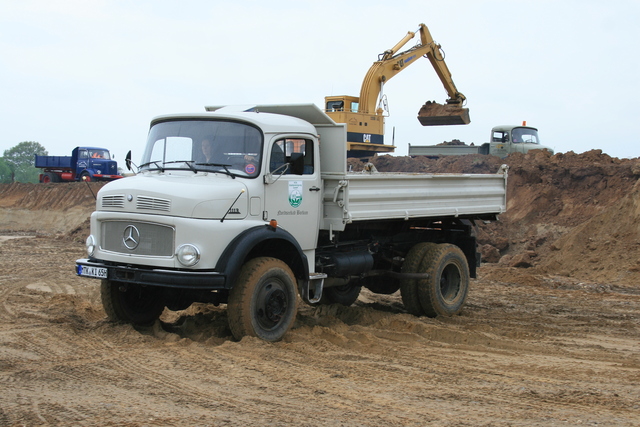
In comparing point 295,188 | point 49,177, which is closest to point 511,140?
point 295,188

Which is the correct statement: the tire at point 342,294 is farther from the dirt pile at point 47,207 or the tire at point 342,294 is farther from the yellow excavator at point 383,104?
the dirt pile at point 47,207

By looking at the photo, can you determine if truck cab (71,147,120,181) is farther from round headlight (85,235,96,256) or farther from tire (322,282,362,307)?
round headlight (85,235,96,256)

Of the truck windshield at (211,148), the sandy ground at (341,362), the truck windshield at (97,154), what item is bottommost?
the sandy ground at (341,362)

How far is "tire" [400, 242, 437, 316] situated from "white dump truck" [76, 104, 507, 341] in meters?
0.02

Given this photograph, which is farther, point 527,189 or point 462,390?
point 527,189

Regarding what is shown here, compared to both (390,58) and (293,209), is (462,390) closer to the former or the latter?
(293,209)

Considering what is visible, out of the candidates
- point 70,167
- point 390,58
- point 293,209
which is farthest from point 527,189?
point 70,167

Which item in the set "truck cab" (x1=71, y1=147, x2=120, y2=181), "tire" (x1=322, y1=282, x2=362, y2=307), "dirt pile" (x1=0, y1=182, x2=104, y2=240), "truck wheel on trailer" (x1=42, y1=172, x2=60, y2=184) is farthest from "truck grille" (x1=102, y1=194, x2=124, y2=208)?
"truck wheel on trailer" (x1=42, y1=172, x2=60, y2=184)

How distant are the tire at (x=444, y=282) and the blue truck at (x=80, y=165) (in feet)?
A: 93.1

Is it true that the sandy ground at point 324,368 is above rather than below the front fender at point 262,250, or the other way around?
below

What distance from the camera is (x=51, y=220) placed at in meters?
32.6

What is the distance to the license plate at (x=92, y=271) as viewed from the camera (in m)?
7.46

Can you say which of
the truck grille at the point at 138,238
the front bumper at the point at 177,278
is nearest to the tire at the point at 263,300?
the front bumper at the point at 177,278

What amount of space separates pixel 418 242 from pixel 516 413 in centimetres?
594
